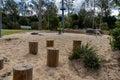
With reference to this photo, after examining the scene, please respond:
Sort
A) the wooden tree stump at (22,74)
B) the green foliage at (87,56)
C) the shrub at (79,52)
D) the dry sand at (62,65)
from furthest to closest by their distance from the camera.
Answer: the shrub at (79,52), the green foliage at (87,56), the dry sand at (62,65), the wooden tree stump at (22,74)

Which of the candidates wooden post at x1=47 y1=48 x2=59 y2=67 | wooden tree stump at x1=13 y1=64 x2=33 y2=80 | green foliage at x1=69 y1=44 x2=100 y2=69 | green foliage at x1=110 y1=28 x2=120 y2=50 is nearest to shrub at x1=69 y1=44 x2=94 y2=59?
green foliage at x1=69 y1=44 x2=100 y2=69

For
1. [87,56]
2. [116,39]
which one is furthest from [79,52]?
[116,39]

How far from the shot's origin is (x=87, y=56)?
576 cm

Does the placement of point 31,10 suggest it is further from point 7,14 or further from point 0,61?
point 0,61

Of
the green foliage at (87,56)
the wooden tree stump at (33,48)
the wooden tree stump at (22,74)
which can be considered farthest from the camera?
the wooden tree stump at (33,48)

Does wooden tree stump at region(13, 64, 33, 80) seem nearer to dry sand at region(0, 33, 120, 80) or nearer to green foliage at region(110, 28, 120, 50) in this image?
dry sand at region(0, 33, 120, 80)

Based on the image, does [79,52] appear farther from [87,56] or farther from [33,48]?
[33,48]

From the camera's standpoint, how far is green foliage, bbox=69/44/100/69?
222 inches

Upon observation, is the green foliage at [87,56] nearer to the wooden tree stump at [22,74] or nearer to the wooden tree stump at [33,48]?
the wooden tree stump at [33,48]

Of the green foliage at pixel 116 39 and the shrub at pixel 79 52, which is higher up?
the green foliage at pixel 116 39

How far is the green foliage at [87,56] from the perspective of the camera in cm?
564

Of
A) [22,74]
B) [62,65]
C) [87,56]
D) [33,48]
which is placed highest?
[33,48]

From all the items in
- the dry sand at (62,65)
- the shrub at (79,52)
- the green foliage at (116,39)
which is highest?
the green foliage at (116,39)

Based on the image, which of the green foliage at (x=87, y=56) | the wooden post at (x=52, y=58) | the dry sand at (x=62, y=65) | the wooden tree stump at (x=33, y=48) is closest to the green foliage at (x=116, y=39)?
the dry sand at (x=62, y=65)
